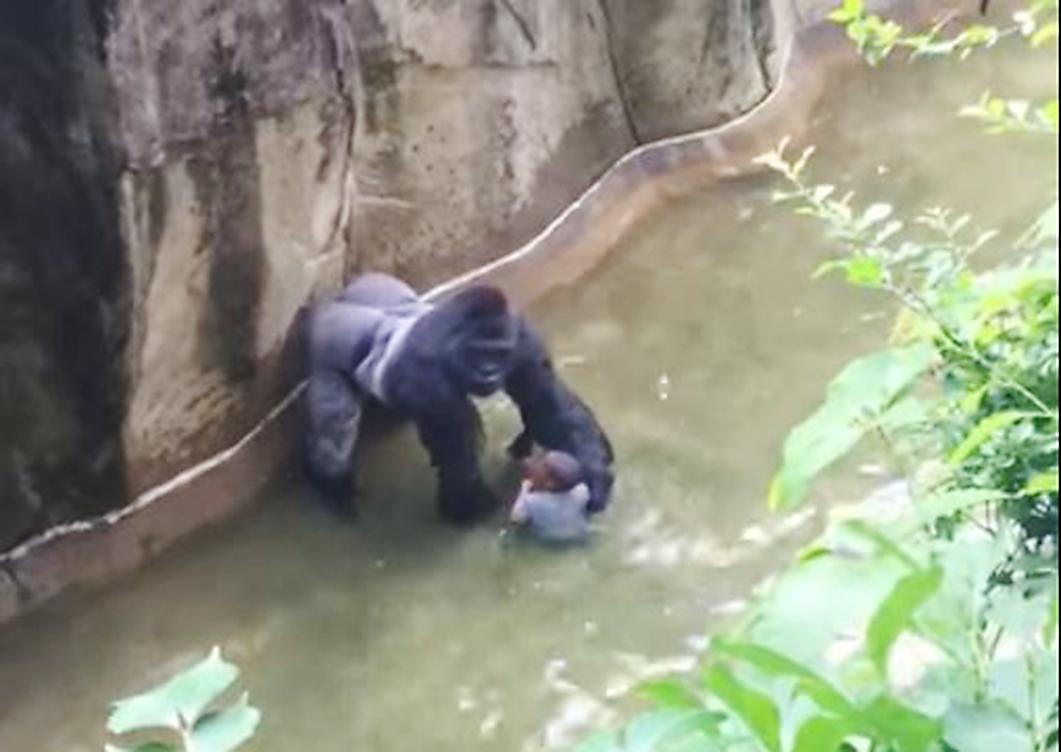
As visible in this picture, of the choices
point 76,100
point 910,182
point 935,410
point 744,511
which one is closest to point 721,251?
point 910,182

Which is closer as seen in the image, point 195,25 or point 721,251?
point 195,25

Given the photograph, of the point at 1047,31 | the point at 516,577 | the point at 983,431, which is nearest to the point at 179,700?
the point at 983,431

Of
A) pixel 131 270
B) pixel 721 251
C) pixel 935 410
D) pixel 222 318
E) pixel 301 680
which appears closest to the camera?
pixel 935 410

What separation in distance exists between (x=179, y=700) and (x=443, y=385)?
7.79ft

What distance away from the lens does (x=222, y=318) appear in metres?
3.81

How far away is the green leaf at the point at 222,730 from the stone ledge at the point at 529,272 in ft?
7.64

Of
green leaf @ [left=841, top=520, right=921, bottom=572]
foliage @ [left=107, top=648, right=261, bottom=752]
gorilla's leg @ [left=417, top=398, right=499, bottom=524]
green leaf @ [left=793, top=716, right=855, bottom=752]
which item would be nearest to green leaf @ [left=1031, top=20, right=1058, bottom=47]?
green leaf @ [left=841, top=520, right=921, bottom=572]

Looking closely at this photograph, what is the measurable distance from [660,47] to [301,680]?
85.5 inches

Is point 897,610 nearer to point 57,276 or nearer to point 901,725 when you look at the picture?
point 901,725

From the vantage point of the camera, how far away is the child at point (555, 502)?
3.64 m

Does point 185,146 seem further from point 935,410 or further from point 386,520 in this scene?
point 935,410

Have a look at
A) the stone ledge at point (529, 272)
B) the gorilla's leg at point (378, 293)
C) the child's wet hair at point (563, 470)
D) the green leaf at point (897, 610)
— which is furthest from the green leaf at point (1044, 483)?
the gorilla's leg at point (378, 293)

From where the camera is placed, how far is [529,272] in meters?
4.59

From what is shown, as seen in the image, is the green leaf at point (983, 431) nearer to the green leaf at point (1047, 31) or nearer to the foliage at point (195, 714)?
the green leaf at point (1047, 31)
